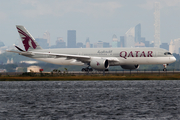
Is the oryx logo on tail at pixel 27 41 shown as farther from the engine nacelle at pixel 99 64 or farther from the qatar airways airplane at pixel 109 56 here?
the engine nacelle at pixel 99 64

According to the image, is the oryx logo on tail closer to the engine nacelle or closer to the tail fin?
the tail fin

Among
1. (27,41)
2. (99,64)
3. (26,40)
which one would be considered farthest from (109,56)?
(26,40)

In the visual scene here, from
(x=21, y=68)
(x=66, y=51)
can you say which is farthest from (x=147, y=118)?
(x=21, y=68)

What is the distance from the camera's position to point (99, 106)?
3634 centimetres

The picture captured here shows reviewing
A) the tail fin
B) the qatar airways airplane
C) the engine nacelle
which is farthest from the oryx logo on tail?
the engine nacelle

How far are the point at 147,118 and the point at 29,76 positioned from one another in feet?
171

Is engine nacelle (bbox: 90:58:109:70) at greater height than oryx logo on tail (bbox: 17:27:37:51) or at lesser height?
lesser

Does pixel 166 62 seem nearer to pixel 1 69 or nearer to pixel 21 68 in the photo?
pixel 21 68

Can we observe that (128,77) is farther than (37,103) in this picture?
Yes

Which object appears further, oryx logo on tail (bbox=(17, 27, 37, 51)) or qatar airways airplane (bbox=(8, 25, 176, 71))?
oryx logo on tail (bbox=(17, 27, 37, 51))

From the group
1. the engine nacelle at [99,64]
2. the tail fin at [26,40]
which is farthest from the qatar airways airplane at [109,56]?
the tail fin at [26,40]

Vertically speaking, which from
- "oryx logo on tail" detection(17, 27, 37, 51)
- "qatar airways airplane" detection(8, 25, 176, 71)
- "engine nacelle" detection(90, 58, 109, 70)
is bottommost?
"engine nacelle" detection(90, 58, 109, 70)

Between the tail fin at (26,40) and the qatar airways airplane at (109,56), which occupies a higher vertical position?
the tail fin at (26,40)

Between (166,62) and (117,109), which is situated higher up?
(166,62)
